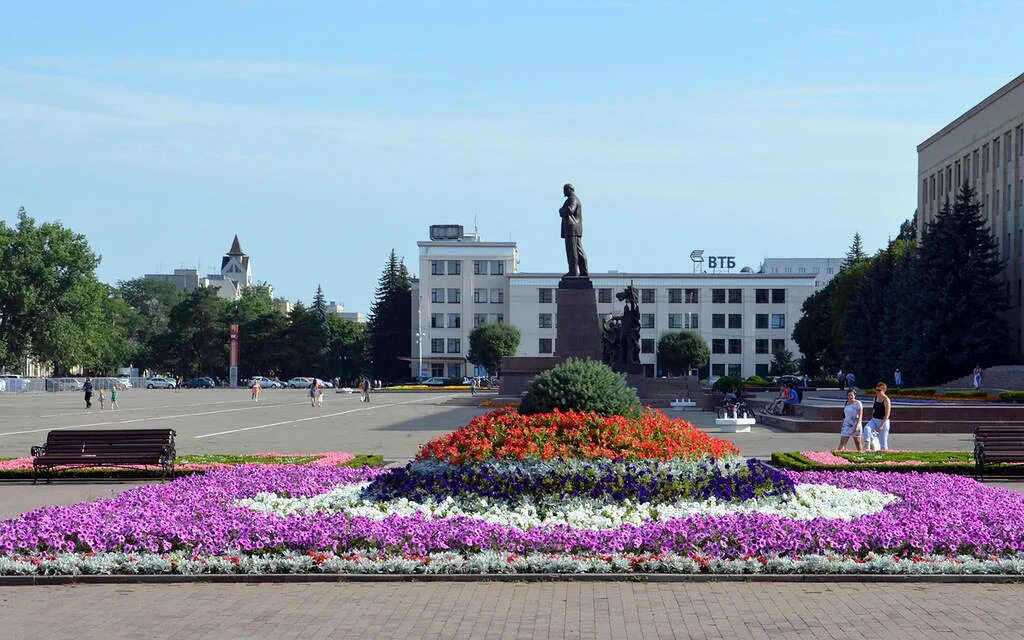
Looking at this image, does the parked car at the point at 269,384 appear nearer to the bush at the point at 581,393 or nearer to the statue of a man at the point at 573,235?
the statue of a man at the point at 573,235

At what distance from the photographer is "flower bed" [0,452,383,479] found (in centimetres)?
1720

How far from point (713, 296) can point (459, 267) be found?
2355 cm

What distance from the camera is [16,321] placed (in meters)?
95.5

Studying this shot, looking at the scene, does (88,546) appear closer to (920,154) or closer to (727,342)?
(920,154)

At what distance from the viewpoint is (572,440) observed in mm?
12477

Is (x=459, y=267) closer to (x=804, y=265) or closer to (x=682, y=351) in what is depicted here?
(x=682, y=351)

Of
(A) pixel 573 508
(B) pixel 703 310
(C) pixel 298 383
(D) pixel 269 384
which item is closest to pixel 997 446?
(A) pixel 573 508

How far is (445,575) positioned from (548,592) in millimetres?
921

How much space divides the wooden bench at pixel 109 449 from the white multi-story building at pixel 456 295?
10044 centimetres

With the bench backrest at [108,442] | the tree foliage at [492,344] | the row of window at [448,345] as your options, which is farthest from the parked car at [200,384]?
the bench backrest at [108,442]

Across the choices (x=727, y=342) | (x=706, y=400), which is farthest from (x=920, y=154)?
(x=706, y=400)

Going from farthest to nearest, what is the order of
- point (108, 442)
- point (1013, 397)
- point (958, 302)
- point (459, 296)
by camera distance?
point (459, 296)
point (958, 302)
point (1013, 397)
point (108, 442)

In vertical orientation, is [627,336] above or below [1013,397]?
above

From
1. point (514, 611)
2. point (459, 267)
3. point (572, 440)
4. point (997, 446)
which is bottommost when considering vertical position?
point (514, 611)
